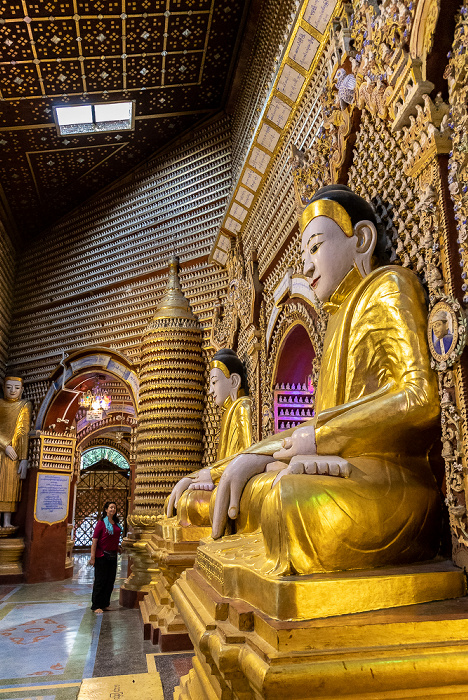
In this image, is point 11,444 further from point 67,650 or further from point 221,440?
point 221,440

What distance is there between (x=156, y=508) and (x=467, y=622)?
5059mm

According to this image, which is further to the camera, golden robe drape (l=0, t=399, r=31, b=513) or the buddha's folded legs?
golden robe drape (l=0, t=399, r=31, b=513)

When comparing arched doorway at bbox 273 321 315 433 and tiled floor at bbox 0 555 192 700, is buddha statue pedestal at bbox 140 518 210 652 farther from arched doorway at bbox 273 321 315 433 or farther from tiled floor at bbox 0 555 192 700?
arched doorway at bbox 273 321 315 433

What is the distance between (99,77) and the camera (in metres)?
6.96

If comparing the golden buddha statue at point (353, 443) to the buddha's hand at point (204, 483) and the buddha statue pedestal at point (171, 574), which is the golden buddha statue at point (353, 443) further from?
the buddha statue pedestal at point (171, 574)

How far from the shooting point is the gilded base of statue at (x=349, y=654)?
1100 millimetres

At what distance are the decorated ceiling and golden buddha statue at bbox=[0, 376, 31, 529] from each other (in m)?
3.42

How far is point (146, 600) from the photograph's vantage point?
4695mm

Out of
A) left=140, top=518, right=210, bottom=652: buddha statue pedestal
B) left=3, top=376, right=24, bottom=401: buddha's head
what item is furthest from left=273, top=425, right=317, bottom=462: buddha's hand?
left=3, top=376, right=24, bottom=401: buddha's head

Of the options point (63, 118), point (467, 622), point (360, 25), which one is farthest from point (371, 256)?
point (63, 118)

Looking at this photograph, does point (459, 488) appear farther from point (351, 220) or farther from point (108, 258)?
point (108, 258)

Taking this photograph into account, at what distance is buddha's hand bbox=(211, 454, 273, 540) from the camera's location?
6.93 ft

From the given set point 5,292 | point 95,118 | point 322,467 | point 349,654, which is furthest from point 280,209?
point 5,292

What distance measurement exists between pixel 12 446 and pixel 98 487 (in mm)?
9058
